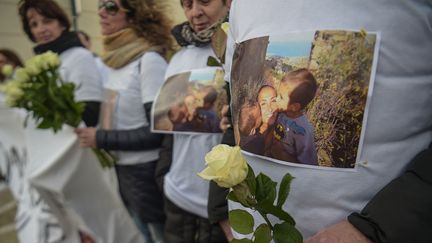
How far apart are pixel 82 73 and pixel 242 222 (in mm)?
1558

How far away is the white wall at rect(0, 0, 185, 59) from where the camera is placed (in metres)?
1.67

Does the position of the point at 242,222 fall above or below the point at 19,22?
below

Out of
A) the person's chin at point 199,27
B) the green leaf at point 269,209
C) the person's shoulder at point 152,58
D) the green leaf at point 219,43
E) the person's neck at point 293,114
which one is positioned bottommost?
the green leaf at point 269,209

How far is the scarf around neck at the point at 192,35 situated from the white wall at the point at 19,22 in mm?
92

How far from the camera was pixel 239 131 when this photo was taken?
739 millimetres

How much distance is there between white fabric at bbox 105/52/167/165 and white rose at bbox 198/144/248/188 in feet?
3.65

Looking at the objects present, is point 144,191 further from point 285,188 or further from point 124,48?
point 285,188

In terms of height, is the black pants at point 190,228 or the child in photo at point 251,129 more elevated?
the child in photo at point 251,129

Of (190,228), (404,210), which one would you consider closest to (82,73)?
(190,228)

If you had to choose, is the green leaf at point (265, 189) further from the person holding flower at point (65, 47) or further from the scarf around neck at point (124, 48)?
the person holding flower at point (65, 47)

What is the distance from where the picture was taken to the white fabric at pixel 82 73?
1.89 m

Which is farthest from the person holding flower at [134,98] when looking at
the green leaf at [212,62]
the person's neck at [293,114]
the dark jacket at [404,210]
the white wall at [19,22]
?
the dark jacket at [404,210]

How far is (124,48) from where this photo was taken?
1.73 m

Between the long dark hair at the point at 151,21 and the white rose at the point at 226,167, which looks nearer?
the white rose at the point at 226,167
